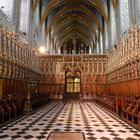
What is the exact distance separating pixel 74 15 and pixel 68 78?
1348cm

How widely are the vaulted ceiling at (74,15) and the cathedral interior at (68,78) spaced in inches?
5.9

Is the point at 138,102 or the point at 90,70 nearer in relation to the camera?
the point at 138,102

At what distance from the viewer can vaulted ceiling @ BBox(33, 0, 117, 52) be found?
2508 cm

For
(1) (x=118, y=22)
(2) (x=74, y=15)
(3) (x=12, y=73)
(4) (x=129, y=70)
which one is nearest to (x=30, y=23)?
(3) (x=12, y=73)

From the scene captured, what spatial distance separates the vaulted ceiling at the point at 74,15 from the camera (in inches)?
987

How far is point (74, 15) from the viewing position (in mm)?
33031

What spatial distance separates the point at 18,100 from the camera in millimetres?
9867

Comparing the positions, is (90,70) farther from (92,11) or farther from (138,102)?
(138,102)

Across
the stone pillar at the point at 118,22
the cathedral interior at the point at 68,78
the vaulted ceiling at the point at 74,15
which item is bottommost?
the cathedral interior at the point at 68,78

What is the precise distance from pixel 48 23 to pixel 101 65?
41.7ft

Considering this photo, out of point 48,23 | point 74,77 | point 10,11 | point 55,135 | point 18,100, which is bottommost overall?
point 55,135

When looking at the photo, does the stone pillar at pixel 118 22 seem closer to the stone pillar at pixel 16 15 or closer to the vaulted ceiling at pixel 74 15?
the vaulted ceiling at pixel 74 15

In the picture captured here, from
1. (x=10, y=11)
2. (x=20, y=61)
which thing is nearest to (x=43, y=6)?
(x=10, y=11)

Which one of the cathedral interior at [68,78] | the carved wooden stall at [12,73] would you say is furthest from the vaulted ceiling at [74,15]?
the carved wooden stall at [12,73]
